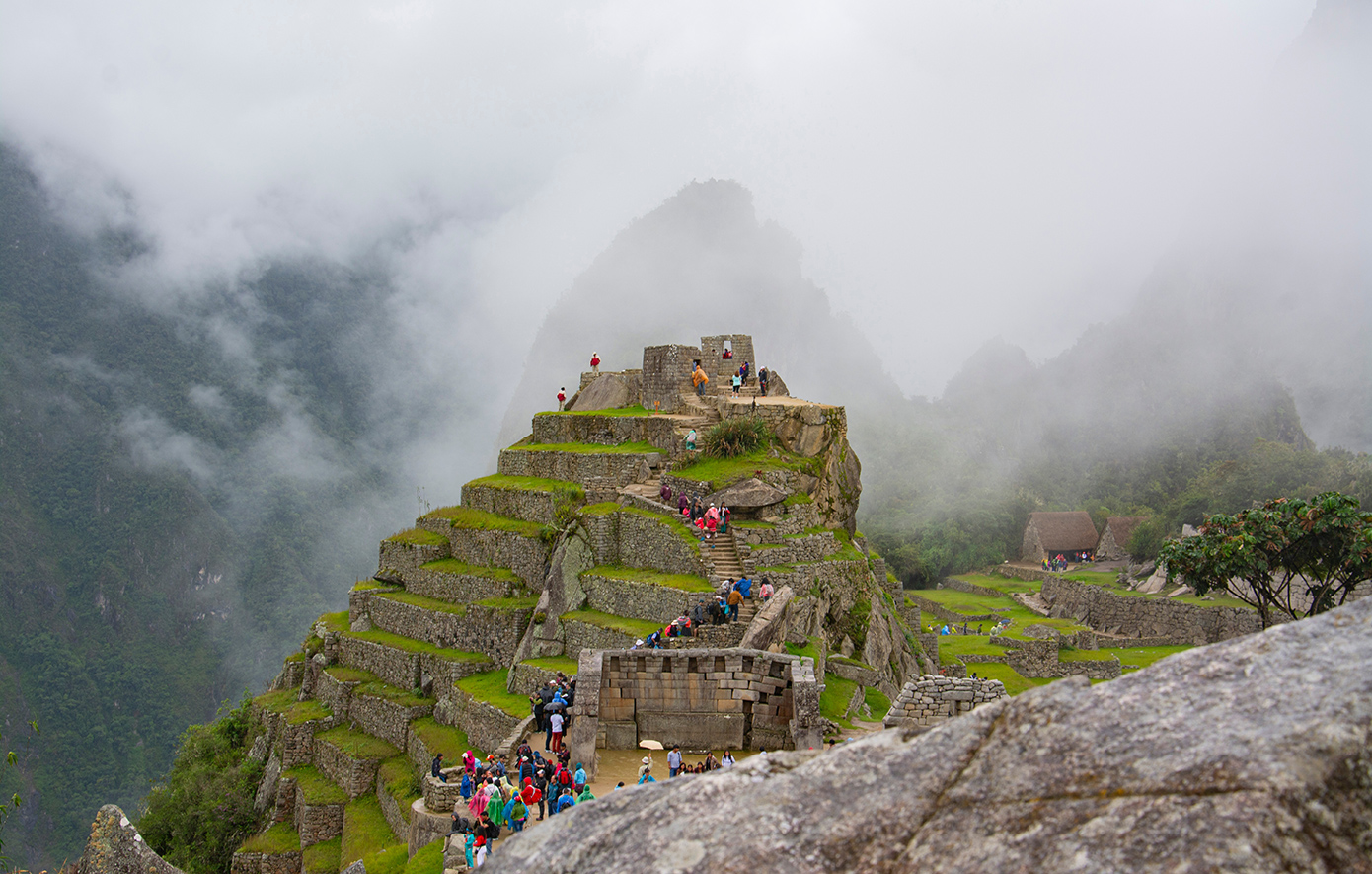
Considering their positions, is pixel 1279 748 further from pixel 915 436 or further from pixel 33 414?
pixel 33 414

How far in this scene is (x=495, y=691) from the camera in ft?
83.6

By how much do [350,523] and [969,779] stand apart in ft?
393

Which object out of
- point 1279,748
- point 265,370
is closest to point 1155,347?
point 1279,748

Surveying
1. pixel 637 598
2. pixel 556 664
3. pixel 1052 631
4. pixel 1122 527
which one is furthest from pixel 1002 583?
pixel 556 664

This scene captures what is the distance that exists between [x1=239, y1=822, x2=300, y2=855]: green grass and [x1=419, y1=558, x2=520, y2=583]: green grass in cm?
901

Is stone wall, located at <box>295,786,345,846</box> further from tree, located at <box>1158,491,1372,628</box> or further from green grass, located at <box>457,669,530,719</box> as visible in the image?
tree, located at <box>1158,491,1372,628</box>

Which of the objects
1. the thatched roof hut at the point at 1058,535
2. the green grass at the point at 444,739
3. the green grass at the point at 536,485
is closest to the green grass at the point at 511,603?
the green grass at the point at 536,485

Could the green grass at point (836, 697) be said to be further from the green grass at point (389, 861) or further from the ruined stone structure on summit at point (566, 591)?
the green grass at point (389, 861)

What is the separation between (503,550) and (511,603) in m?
2.61

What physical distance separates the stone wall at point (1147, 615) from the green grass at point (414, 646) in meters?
29.4

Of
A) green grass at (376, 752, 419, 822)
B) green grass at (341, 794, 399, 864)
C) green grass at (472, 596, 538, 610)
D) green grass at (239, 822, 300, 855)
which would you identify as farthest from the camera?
green grass at (239, 822, 300, 855)

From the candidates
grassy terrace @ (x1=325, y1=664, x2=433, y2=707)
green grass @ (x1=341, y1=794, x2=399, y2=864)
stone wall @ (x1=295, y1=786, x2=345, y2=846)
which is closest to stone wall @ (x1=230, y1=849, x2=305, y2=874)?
stone wall @ (x1=295, y1=786, x2=345, y2=846)

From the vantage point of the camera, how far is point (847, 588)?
25.1 metres

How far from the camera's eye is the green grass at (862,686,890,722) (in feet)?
65.3
